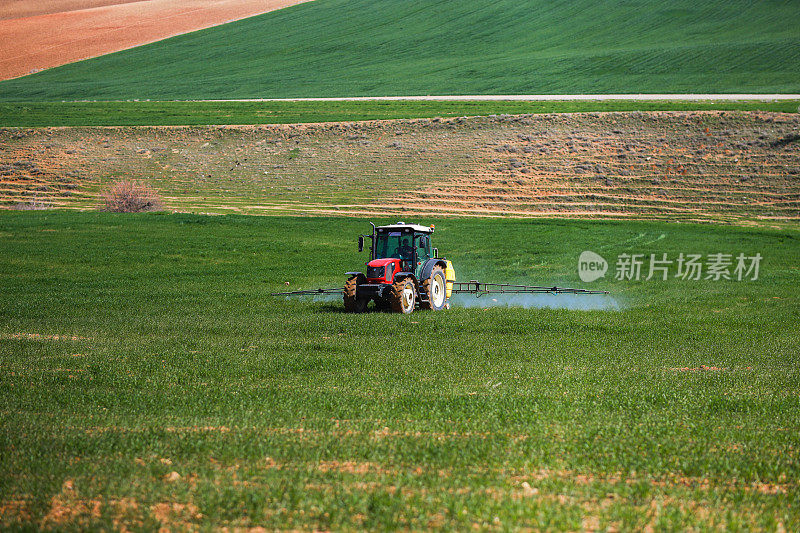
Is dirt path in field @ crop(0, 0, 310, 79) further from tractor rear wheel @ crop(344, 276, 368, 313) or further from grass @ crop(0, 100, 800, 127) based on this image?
tractor rear wheel @ crop(344, 276, 368, 313)

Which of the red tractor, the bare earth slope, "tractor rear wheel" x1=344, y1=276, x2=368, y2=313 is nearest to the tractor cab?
the red tractor

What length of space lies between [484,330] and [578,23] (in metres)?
93.7

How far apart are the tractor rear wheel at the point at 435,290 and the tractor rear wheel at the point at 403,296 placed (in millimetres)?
486

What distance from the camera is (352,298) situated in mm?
22375

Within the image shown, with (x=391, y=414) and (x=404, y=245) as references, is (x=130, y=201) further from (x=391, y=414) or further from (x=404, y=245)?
(x=391, y=414)

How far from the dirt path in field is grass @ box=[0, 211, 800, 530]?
9271cm

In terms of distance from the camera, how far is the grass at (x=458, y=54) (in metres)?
81.2

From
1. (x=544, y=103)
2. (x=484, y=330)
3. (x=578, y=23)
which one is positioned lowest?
(x=484, y=330)

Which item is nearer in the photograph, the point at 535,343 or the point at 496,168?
the point at 535,343

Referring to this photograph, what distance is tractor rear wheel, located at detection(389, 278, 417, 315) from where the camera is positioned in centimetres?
2234

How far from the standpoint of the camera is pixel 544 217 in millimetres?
48375

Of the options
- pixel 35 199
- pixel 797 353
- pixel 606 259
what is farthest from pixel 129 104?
pixel 797 353

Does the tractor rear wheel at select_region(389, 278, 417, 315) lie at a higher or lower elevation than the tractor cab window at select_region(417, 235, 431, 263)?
lower

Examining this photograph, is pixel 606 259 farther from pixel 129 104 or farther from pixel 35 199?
pixel 129 104
